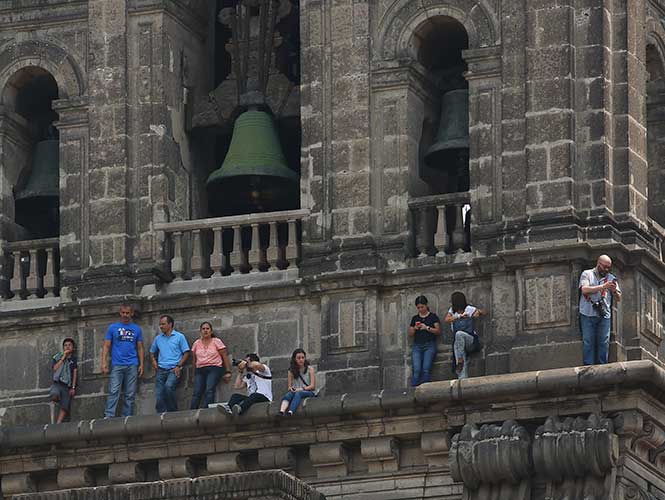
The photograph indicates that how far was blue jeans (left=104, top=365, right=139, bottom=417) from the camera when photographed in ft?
190

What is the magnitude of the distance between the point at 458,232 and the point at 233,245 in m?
3.08

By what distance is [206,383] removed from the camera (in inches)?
2269

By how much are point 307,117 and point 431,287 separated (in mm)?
2843

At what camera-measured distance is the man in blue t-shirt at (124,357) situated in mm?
58000

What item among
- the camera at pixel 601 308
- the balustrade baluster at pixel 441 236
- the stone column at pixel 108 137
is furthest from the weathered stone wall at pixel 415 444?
the stone column at pixel 108 137

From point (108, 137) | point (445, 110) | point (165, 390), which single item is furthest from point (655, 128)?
point (165, 390)

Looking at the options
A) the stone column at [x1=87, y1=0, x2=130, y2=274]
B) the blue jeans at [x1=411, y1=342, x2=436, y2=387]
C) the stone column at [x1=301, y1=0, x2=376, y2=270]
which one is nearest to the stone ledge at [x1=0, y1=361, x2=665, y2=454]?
the blue jeans at [x1=411, y1=342, x2=436, y2=387]

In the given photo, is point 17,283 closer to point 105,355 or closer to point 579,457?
point 105,355

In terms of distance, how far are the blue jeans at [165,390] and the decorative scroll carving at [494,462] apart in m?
4.16

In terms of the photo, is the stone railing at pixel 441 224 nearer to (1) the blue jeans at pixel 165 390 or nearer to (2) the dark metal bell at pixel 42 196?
(1) the blue jeans at pixel 165 390

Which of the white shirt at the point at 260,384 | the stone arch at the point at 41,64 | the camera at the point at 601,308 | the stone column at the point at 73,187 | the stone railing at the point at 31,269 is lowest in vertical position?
the white shirt at the point at 260,384

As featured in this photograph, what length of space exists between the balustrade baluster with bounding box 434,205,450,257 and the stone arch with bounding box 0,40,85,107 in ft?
17.4

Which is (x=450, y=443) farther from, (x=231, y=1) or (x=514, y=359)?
(x=231, y=1)

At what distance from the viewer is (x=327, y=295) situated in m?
57.2
